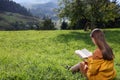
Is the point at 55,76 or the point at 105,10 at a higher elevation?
the point at 105,10

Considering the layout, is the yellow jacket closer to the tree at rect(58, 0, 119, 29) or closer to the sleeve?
the sleeve

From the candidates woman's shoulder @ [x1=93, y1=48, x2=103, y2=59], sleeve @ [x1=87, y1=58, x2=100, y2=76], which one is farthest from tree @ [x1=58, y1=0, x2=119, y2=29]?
sleeve @ [x1=87, y1=58, x2=100, y2=76]

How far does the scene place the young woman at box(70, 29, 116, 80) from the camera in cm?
1086

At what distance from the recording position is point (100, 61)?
11.0m

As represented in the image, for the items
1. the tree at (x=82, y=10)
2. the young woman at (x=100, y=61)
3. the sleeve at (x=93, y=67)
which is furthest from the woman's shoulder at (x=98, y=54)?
the tree at (x=82, y=10)

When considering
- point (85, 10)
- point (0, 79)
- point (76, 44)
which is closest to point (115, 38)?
point (76, 44)

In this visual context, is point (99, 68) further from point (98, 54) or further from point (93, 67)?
point (98, 54)

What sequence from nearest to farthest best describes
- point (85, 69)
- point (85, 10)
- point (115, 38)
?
point (85, 69)
point (115, 38)
point (85, 10)

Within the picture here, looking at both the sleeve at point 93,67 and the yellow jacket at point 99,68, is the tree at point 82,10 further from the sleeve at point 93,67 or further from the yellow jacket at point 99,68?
the sleeve at point 93,67

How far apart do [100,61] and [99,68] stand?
290mm

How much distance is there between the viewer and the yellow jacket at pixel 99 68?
11.0m

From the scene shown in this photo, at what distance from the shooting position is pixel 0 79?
10.7 meters

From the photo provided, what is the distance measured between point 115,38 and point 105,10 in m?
12.9

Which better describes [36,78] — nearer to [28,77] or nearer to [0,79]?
[28,77]
